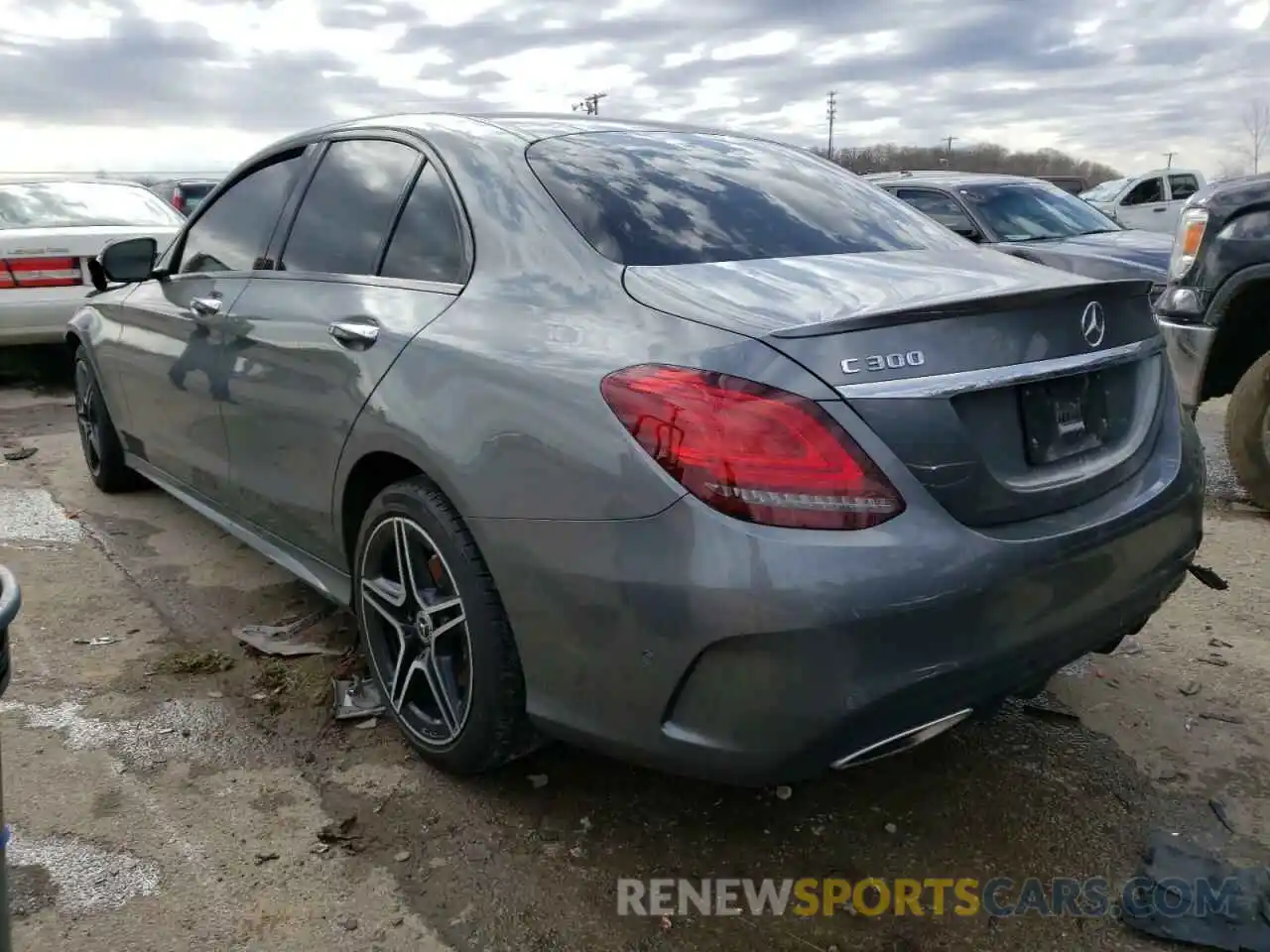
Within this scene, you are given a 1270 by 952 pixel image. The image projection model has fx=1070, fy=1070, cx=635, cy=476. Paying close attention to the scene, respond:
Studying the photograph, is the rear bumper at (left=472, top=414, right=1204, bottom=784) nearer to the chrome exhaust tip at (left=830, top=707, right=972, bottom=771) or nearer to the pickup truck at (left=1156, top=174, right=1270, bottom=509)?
the chrome exhaust tip at (left=830, top=707, right=972, bottom=771)

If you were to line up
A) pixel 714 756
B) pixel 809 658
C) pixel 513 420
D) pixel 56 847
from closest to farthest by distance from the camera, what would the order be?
pixel 809 658, pixel 714 756, pixel 513 420, pixel 56 847

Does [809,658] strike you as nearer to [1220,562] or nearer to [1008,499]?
[1008,499]

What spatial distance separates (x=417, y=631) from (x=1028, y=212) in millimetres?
7681

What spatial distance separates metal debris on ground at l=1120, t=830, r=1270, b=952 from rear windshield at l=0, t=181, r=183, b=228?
25.7 feet

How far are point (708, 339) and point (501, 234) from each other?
77 cm

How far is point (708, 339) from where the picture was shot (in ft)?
6.66

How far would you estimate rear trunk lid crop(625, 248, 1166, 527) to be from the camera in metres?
1.98

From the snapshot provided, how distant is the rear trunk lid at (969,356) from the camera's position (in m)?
1.98

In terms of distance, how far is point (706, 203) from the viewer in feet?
8.80

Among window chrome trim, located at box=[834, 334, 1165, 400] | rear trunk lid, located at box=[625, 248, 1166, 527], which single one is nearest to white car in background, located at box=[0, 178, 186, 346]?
rear trunk lid, located at box=[625, 248, 1166, 527]

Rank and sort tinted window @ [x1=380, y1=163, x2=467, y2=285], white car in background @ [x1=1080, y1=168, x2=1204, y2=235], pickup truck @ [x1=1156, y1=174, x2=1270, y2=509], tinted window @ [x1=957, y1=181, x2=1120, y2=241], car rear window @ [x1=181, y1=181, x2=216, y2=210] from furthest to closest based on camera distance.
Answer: white car in background @ [x1=1080, y1=168, x2=1204, y2=235], car rear window @ [x1=181, y1=181, x2=216, y2=210], tinted window @ [x1=957, y1=181, x2=1120, y2=241], pickup truck @ [x1=1156, y1=174, x2=1270, y2=509], tinted window @ [x1=380, y1=163, x2=467, y2=285]

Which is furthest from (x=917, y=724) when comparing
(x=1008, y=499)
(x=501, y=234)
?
(x=501, y=234)

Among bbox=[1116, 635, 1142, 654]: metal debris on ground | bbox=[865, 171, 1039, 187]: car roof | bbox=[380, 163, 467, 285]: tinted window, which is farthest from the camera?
bbox=[865, 171, 1039, 187]: car roof

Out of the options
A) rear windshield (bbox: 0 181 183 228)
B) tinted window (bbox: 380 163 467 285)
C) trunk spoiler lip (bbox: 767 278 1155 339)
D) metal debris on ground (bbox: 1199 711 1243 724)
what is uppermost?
rear windshield (bbox: 0 181 183 228)
